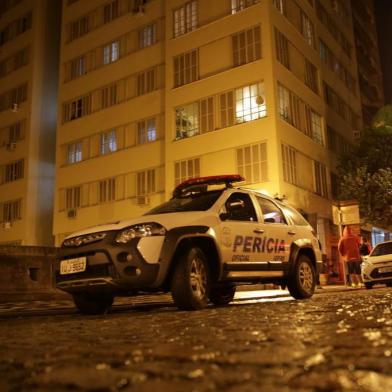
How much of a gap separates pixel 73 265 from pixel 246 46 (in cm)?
1999

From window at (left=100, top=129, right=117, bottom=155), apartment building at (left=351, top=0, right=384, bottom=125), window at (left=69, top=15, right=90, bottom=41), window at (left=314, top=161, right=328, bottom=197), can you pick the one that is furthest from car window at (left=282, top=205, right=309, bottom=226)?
apartment building at (left=351, top=0, right=384, bottom=125)

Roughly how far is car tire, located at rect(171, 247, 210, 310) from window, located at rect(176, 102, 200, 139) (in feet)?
63.0

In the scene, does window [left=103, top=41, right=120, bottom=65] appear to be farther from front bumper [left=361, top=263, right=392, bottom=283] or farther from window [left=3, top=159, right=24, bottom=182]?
front bumper [left=361, top=263, right=392, bottom=283]

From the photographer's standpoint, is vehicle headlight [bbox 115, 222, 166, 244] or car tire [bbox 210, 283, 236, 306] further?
car tire [bbox 210, 283, 236, 306]

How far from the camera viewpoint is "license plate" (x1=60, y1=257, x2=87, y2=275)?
6699 millimetres

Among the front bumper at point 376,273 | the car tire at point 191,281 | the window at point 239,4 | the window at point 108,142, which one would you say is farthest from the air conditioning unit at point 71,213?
the car tire at point 191,281

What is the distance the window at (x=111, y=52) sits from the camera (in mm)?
31202

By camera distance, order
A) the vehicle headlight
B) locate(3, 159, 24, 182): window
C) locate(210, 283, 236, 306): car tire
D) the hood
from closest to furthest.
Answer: the vehicle headlight < the hood < locate(210, 283, 236, 306): car tire < locate(3, 159, 24, 182): window

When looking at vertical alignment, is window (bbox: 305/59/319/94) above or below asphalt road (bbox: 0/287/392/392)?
above

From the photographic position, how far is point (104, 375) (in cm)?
217

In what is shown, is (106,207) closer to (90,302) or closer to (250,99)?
(250,99)

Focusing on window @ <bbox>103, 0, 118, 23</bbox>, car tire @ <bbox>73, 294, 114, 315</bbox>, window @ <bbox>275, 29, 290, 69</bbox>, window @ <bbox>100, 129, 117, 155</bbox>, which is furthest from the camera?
window @ <bbox>103, 0, 118, 23</bbox>

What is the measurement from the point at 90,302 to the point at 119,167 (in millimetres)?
21884

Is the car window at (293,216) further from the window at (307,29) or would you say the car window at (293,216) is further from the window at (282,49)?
the window at (307,29)
